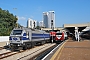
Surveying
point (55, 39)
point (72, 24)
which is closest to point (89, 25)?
point (72, 24)

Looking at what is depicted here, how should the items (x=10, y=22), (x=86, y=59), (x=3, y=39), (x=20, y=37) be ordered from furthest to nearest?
(x=10, y=22)
(x=3, y=39)
(x=20, y=37)
(x=86, y=59)

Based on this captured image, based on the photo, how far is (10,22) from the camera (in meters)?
80.8

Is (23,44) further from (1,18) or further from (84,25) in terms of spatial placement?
(84,25)

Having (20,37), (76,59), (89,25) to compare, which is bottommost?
(76,59)

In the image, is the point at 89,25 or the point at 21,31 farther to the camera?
the point at 89,25

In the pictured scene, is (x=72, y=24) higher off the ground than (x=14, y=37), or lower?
higher

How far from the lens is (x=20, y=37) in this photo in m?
23.2

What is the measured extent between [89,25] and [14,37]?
76.5m

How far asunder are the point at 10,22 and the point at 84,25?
126 ft

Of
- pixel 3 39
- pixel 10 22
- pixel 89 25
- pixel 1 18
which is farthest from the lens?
pixel 89 25

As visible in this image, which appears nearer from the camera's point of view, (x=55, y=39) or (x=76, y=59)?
(x=76, y=59)

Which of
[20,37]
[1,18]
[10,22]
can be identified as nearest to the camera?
[20,37]

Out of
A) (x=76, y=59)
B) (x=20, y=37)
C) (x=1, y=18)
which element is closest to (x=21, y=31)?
(x=20, y=37)

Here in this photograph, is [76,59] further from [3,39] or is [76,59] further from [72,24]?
[72,24]
